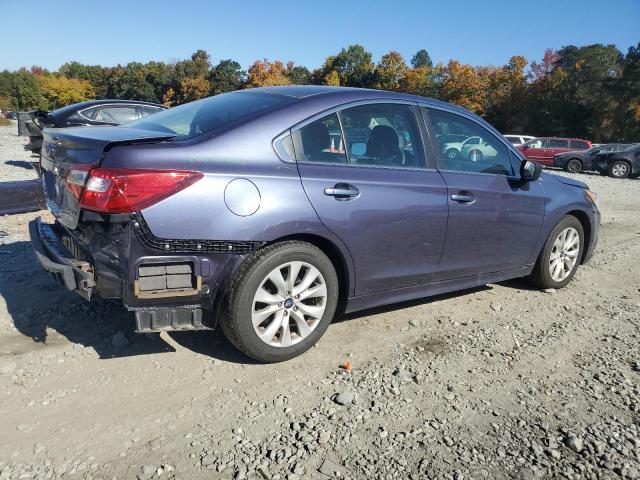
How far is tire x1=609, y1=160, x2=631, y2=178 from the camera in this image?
20.7 m

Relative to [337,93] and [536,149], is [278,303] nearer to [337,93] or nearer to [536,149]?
[337,93]

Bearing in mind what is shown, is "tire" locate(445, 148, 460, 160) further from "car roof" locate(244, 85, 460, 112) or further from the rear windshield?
the rear windshield

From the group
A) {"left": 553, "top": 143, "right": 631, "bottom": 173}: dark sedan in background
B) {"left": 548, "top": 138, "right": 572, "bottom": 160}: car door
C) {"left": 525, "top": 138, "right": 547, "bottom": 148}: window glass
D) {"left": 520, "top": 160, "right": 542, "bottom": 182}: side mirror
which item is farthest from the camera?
{"left": 525, "top": 138, "right": 547, "bottom": 148}: window glass

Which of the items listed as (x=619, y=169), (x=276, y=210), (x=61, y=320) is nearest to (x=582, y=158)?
(x=619, y=169)

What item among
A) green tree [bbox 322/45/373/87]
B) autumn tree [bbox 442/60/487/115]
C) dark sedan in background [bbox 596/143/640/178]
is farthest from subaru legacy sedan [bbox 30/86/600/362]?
green tree [bbox 322/45/373/87]

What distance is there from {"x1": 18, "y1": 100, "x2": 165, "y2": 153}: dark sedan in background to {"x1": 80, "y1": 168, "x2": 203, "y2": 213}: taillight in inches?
296

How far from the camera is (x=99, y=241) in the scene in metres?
3.00

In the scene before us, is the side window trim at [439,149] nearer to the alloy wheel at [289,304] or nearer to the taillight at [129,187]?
the alloy wheel at [289,304]

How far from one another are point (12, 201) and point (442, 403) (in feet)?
20.3

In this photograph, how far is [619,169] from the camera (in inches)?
822

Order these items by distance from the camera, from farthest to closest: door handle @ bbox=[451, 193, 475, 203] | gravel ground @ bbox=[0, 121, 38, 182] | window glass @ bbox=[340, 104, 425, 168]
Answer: gravel ground @ bbox=[0, 121, 38, 182] → door handle @ bbox=[451, 193, 475, 203] → window glass @ bbox=[340, 104, 425, 168]

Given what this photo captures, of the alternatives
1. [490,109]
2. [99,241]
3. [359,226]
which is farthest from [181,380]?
[490,109]

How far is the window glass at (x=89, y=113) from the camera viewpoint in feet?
36.1

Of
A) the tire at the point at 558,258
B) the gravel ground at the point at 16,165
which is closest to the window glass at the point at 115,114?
the gravel ground at the point at 16,165
